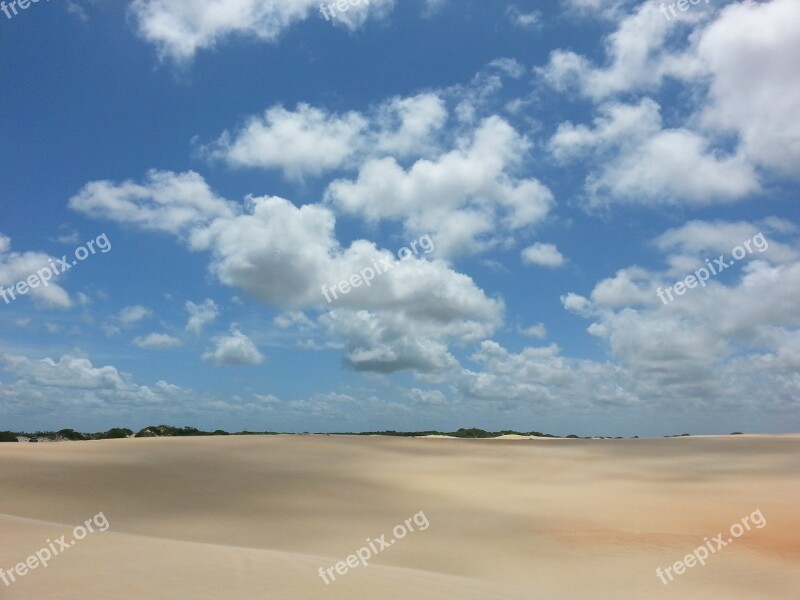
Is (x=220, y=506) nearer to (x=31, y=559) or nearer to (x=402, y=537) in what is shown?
(x=402, y=537)

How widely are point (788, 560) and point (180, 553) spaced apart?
13.2 m

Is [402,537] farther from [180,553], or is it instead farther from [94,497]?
[94,497]

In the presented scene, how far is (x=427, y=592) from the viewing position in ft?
29.6

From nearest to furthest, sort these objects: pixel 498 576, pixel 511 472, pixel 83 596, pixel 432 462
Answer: pixel 83 596 → pixel 498 576 → pixel 511 472 → pixel 432 462

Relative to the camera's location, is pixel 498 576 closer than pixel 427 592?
No

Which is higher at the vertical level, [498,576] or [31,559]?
[31,559]

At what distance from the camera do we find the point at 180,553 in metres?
10.3

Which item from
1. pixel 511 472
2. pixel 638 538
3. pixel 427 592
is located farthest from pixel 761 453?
pixel 427 592

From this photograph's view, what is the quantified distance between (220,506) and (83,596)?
11671 mm

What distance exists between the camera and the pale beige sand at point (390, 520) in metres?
9.22

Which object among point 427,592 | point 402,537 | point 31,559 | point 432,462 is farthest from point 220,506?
point 432,462

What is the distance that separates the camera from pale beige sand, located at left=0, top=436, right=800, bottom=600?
9219 millimetres

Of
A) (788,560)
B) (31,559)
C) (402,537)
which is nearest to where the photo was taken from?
(31,559)

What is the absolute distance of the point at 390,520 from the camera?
18016 mm
